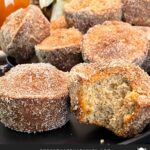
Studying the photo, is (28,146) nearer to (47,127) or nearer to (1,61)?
(47,127)

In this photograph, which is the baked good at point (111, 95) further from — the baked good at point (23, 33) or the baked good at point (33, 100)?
the baked good at point (23, 33)

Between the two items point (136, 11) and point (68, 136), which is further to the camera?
point (136, 11)

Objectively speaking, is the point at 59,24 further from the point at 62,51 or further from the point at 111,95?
the point at 111,95

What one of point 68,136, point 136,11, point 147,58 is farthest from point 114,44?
point 68,136

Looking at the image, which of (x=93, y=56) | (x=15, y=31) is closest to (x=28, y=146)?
(x=93, y=56)

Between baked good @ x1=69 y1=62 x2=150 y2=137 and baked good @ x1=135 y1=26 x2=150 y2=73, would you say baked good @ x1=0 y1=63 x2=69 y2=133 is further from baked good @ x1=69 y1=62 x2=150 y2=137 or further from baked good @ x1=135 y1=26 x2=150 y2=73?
baked good @ x1=135 y1=26 x2=150 y2=73

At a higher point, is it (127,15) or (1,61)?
(127,15)

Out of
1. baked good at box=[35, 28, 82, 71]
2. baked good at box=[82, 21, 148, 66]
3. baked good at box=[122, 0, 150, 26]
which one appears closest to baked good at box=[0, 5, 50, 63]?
baked good at box=[35, 28, 82, 71]
